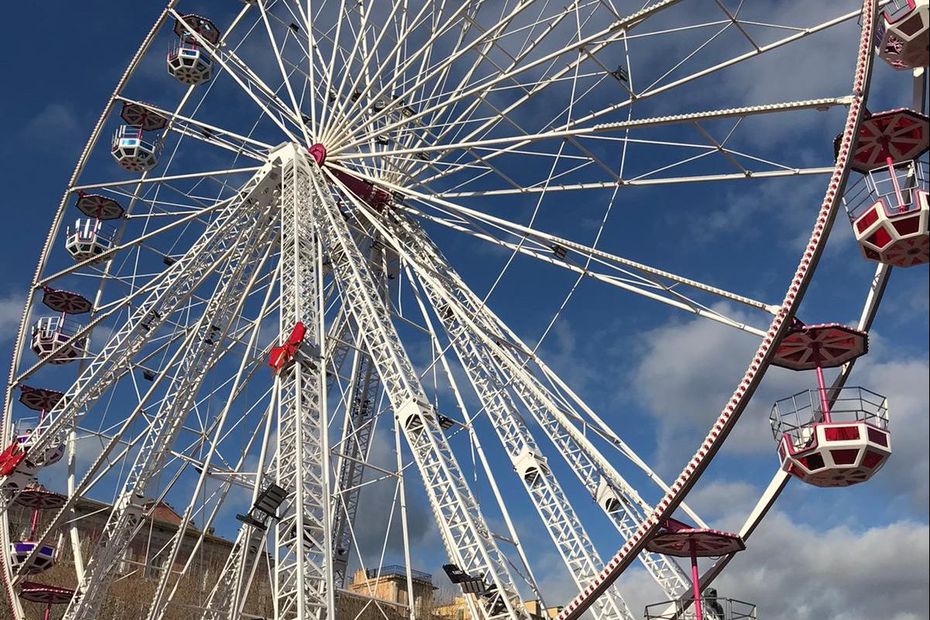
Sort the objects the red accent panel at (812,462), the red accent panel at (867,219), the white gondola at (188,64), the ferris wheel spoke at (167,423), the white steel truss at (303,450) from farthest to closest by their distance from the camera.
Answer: the white gondola at (188,64), the ferris wheel spoke at (167,423), the white steel truss at (303,450), the red accent panel at (812,462), the red accent panel at (867,219)

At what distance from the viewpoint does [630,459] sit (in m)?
18.8

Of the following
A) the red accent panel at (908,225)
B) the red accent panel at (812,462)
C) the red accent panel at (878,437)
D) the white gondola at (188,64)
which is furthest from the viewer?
the white gondola at (188,64)

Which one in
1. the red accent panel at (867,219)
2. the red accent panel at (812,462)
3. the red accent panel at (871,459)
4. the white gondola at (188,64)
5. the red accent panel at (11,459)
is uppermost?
the white gondola at (188,64)

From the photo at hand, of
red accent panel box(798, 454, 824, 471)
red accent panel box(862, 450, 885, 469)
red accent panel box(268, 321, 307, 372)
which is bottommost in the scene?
red accent panel box(798, 454, 824, 471)

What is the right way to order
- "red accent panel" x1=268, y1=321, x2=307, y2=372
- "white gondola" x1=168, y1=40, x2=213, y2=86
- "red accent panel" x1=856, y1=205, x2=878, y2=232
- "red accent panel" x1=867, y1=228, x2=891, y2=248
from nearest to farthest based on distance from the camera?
"red accent panel" x1=867, y1=228, x2=891, y2=248 → "red accent panel" x1=856, y1=205, x2=878, y2=232 → "red accent panel" x1=268, y1=321, x2=307, y2=372 → "white gondola" x1=168, y1=40, x2=213, y2=86

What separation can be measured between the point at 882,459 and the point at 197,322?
52.4 ft

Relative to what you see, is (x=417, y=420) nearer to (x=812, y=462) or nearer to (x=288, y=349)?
(x=288, y=349)

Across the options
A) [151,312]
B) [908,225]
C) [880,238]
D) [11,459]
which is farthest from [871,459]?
[11,459]

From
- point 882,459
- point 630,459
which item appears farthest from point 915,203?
point 630,459

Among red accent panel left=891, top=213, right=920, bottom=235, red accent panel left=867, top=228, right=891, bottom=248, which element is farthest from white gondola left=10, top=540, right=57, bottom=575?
red accent panel left=891, top=213, right=920, bottom=235

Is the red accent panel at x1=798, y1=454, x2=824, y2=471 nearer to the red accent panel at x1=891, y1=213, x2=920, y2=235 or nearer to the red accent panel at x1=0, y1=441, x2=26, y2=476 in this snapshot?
the red accent panel at x1=891, y1=213, x2=920, y2=235

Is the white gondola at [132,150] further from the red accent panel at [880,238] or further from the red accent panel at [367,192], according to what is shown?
the red accent panel at [880,238]

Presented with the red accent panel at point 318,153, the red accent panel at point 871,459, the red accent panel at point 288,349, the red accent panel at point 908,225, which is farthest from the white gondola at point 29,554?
the red accent panel at point 908,225

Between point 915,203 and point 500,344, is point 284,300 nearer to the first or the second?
point 500,344
